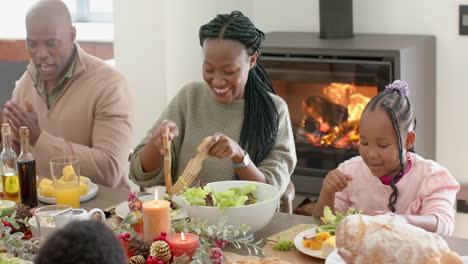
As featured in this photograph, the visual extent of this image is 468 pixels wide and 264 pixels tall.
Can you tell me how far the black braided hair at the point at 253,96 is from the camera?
2219 mm

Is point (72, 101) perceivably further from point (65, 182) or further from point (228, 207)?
point (228, 207)

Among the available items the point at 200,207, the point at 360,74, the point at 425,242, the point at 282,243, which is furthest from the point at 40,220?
the point at 360,74

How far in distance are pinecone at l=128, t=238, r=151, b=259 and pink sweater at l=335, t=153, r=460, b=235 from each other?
0.67 m

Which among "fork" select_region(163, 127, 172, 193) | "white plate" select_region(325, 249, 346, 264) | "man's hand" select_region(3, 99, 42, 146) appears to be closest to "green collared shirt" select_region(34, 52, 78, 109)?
"man's hand" select_region(3, 99, 42, 146)

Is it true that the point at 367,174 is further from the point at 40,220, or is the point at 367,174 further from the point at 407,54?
the point at 407,54

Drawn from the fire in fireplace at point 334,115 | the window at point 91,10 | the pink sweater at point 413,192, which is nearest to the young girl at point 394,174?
the pink sweater at point 413,192

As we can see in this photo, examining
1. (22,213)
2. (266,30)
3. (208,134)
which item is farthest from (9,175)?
(266,30)

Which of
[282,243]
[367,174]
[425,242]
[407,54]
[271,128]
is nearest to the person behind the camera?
[425,242]

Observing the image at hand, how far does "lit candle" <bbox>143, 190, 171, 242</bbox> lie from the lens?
1.61 metres

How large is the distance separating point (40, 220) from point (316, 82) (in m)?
2.07

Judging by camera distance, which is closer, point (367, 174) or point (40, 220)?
point (40, 220)

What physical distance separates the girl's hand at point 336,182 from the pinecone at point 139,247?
0.58 meters

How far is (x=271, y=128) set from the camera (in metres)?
2.33

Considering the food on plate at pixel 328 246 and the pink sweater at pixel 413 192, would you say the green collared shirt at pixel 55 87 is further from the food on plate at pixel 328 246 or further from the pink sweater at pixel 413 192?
the food on plate at pixel 328 246
